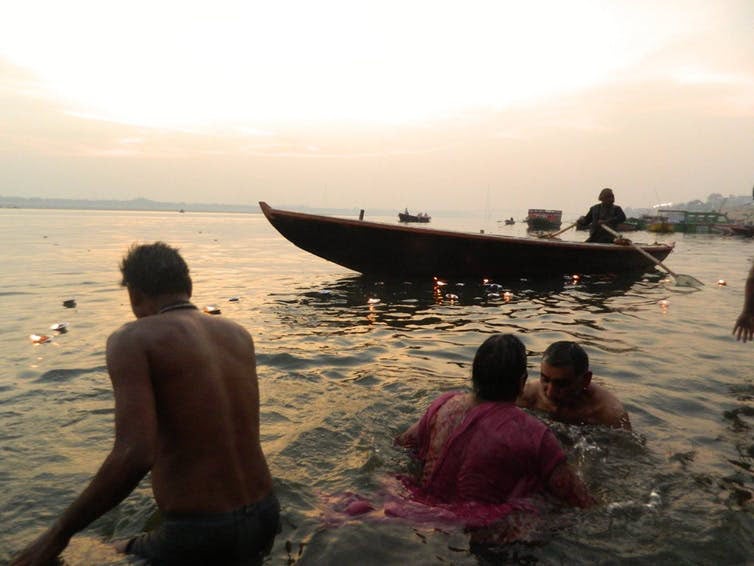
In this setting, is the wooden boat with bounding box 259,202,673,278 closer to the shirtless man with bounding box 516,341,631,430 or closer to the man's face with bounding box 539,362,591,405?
the shirtless man with bounding box 516,341,631,430

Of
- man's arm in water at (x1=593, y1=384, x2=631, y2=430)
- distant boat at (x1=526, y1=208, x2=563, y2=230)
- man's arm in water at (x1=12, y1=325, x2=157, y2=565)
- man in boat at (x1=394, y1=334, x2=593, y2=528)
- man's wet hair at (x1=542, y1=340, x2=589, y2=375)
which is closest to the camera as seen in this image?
man's arm in water at (x1=12, y1=325, x2=157, y2=565)

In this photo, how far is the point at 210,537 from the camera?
262 cm

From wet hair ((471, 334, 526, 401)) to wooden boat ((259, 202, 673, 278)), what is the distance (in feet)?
32.4

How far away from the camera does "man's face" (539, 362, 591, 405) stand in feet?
14.4

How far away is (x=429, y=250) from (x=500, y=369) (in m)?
10.4

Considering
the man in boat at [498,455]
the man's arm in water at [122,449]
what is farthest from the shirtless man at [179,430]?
the man in boat at [498,455]

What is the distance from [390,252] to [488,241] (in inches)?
93.5

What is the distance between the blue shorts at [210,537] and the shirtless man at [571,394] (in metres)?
2.53

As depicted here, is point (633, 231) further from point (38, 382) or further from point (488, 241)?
point (38, 382)

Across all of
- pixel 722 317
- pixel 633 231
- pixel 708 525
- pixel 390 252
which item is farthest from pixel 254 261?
pixel 633 231

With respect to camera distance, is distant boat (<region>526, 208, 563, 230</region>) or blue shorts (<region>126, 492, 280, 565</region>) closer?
blue shorts (<region>126, 492, 280, 565</region>)

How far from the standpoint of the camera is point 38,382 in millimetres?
6332

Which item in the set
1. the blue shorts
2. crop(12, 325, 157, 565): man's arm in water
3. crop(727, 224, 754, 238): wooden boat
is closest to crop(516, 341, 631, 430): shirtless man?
the blue shorts

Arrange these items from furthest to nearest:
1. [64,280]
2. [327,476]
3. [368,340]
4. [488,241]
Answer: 1. [64,280]
2. [488,241]
3. [368,340]
4. [327,476]
